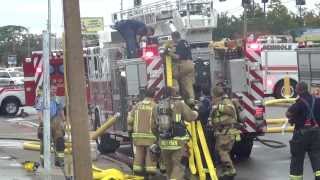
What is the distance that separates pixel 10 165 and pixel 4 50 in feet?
371

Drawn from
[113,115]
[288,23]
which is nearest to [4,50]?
[288,23]

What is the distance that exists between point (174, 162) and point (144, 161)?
124cm

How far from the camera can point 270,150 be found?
51.6 ft

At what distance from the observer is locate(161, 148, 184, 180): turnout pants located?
10516mm

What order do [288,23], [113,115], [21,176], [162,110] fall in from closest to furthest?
[162,110] < [21,176] < [113,115] < [288,23]

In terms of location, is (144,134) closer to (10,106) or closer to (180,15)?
(180,15)

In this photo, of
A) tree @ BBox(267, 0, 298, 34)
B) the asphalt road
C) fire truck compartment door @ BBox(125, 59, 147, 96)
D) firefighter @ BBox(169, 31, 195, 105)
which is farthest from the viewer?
tree @ BBox(267, 0, 298, 34)

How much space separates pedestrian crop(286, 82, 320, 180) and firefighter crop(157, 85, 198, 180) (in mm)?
1539

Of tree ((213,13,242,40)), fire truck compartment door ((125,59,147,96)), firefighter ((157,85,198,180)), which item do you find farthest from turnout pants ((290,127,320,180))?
tree ((213,13,242,40))

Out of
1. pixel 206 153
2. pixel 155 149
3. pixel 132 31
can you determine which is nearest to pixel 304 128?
pixel 206 153

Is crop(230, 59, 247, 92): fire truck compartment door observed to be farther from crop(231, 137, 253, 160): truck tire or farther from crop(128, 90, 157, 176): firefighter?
crop(128, 90, 157, 176): firefighter

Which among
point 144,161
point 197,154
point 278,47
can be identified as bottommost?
point 144,161

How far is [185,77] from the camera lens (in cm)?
1209

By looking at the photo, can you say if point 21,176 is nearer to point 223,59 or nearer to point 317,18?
point 223,59
